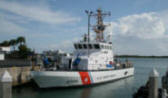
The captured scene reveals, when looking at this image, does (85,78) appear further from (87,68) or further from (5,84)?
(5,84)

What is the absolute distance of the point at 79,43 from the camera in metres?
21.9

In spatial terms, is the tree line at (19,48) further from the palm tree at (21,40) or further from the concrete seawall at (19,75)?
the concrete seawall at (19,75)

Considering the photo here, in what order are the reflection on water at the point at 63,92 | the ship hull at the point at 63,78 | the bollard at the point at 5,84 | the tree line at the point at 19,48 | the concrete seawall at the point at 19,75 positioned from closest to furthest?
the bollard at the point at 5,84, the reflection on water at the point at 63,92, the ship hull at the point at 63,78, the concrete seawall at the point at 19,75, the tree line at the point at 19,48

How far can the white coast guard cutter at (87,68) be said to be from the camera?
56.0 ft

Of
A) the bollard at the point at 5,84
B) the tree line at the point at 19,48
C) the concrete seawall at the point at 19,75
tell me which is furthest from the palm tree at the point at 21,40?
the bollard at the point at 5,84

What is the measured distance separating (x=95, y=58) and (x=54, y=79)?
533cm

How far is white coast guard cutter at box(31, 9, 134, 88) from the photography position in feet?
56.0

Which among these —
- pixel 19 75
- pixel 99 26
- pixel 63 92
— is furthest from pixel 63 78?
pixel 99 26

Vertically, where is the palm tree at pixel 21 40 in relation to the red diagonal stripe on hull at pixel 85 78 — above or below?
above

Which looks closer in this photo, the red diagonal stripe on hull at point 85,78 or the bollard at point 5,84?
the bollard at point 5,84

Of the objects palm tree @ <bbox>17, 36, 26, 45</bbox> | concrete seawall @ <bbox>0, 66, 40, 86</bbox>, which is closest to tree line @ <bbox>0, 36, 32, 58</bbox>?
palm tree @ <bbox>17, 36, 26, 45</bbox>

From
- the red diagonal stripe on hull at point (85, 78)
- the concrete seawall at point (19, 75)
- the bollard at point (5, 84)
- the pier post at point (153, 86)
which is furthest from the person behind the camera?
the concrete seawall at point (19, 75)

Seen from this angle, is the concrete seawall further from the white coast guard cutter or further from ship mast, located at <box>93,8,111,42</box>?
ship mast, located at <box>93,8,111,42</box>

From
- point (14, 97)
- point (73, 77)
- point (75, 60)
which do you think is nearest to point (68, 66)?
point (75, 60)
